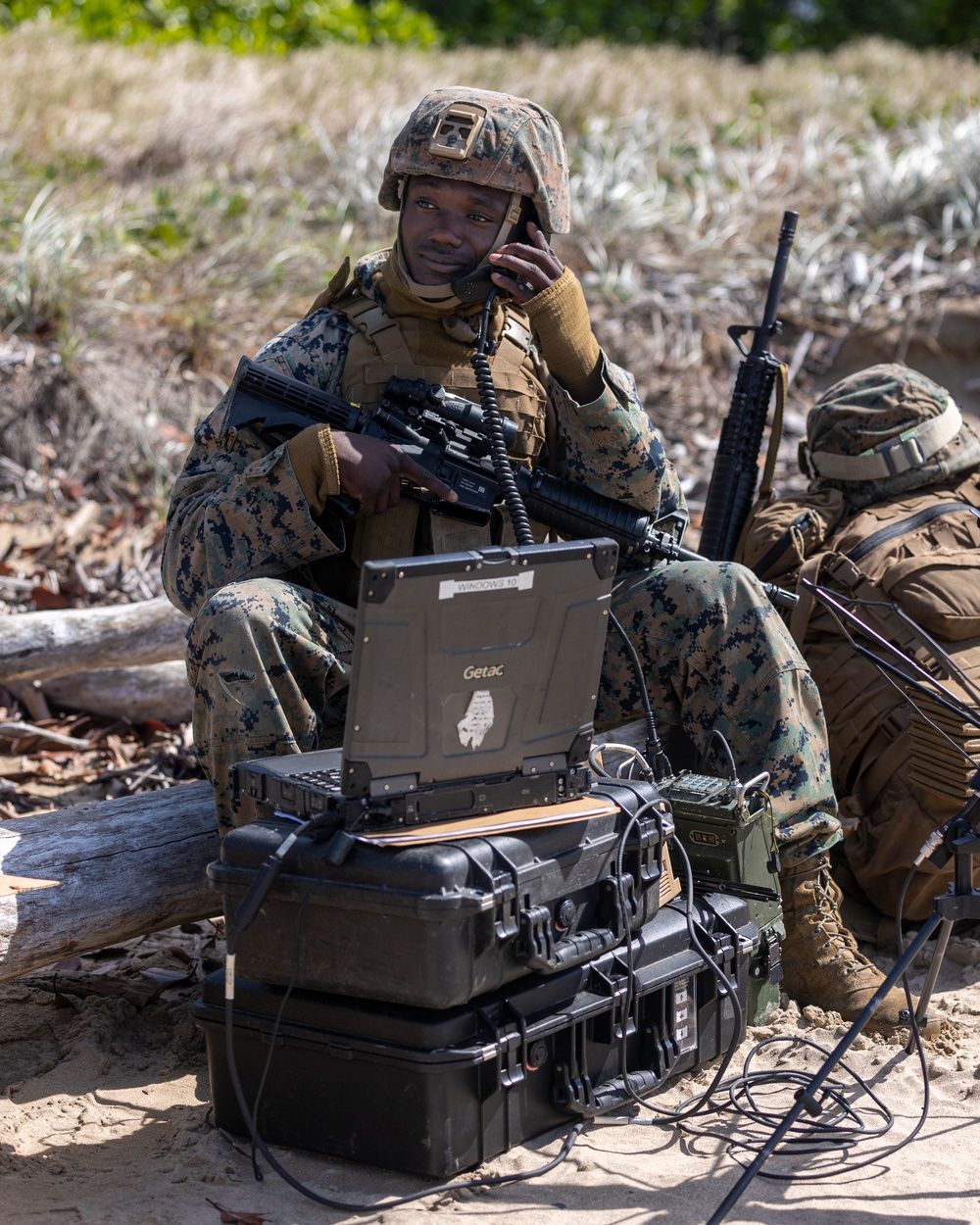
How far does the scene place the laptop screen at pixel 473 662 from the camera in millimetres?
2611

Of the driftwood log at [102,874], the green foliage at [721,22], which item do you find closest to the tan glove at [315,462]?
the driftwood log at [102,874]

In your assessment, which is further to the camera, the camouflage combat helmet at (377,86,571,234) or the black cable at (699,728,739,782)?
the camouflage combat helmet at (377,86,571,234)

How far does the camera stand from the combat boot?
144 inches

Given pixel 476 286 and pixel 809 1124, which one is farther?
pixel 476 286

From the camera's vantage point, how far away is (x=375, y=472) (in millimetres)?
3633

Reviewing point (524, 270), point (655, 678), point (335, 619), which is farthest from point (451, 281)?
point (655, 678)

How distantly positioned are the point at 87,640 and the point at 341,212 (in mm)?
4632

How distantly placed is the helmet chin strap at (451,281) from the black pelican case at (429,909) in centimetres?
160

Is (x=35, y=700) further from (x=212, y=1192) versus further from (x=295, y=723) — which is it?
(x=212, y=1192)

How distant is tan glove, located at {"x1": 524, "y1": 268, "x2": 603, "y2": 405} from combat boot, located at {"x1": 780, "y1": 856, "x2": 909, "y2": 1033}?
1.43 meters

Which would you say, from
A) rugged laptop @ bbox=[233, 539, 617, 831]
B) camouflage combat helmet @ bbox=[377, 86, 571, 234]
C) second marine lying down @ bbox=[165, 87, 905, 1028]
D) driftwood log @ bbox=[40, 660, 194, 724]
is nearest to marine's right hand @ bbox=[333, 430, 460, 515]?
second marine lying down @ bbox=[165, 87, 905, 1028]

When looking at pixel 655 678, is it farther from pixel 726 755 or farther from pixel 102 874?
pixel 102 874

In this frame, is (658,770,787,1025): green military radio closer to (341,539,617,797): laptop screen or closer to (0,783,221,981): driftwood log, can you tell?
(341,539,617,797): laptop screen

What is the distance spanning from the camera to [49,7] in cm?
1280
